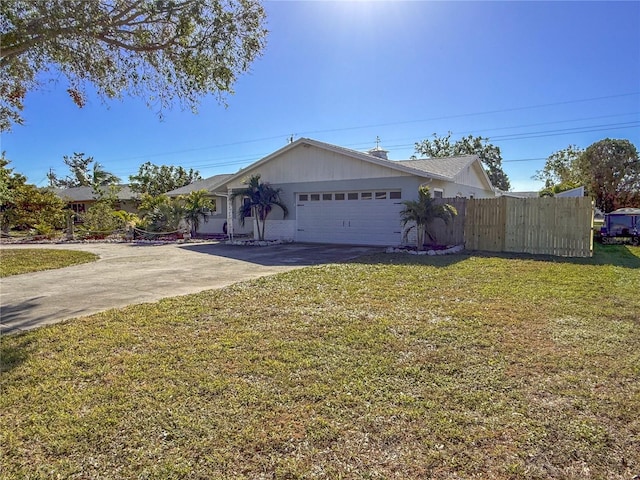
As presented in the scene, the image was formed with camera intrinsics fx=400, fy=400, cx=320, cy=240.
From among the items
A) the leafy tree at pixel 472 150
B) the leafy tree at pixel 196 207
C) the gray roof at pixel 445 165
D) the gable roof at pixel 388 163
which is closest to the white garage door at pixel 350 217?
the gable roof at pixel 388 163

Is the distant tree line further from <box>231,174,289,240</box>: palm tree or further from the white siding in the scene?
<box>231,174,289,240</box>: palm tree

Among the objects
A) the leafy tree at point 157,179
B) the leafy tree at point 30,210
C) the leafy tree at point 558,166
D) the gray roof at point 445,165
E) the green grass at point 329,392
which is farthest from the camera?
the leafy tree at point 558,166

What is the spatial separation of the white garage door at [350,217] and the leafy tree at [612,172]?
24.7 metres

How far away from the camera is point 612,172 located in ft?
99.6

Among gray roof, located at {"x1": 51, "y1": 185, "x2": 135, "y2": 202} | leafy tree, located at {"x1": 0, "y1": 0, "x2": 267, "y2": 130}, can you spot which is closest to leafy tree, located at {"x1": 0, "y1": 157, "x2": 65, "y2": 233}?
gray roof, located at {"x1": 51, "y1": 185, "x2": 135, "y2": 202}

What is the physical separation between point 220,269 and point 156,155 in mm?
33698

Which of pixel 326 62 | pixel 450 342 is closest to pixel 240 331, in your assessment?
pixel 450 342

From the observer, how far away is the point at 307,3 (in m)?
8.46

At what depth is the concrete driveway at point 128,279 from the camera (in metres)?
5.79

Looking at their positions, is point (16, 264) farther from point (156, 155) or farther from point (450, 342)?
point (156, 155)

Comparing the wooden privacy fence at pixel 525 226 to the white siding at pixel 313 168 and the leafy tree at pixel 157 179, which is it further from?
the leafy tree at pixel 157 179

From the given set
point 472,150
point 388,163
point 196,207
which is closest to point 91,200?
point 196,207

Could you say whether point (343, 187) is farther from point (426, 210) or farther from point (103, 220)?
point (103, 220)

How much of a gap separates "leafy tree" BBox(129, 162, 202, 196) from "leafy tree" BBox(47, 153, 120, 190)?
2.83 meters
